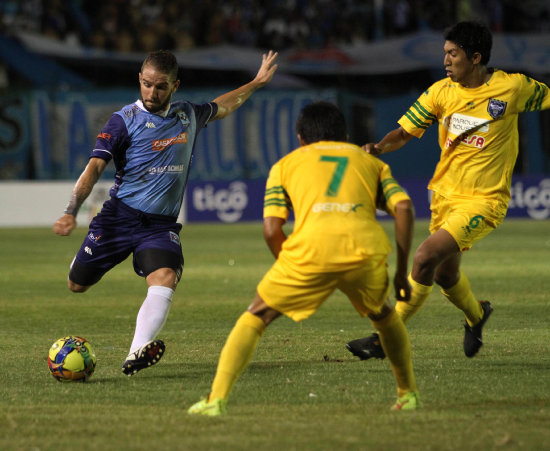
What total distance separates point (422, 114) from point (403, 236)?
2.65m

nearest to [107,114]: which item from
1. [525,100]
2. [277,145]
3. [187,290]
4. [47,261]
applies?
[277,145]

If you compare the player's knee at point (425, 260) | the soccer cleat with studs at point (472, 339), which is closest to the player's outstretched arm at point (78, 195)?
the player's knee at point (425, 260)

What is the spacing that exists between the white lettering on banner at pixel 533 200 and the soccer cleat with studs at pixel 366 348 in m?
19.0

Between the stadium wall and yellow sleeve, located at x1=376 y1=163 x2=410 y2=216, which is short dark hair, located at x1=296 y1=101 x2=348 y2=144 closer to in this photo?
yellow sleeve, located at x1=376 y1=163 x2=410 y2=216

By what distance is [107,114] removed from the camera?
24719 millimetres

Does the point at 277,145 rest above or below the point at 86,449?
below

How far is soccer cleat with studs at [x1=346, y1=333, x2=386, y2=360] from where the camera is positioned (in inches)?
280

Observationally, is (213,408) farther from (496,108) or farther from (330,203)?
(496,108)

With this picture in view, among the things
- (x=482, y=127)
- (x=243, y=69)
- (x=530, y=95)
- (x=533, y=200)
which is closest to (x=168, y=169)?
(x=482, y=127)

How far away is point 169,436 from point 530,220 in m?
21.5

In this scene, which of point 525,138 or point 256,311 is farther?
point 525,138

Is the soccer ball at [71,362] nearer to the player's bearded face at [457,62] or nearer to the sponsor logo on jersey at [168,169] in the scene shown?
the sponsor logo on jersey at [168,169]

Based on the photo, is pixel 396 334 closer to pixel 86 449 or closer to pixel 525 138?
pixel 86 449

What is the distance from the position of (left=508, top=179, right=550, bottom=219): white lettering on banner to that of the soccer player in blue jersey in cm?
1940
